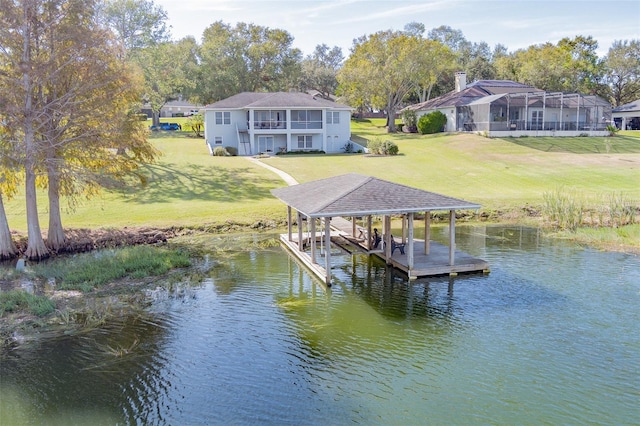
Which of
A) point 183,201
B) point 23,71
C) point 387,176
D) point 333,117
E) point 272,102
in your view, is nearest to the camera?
point 23,71

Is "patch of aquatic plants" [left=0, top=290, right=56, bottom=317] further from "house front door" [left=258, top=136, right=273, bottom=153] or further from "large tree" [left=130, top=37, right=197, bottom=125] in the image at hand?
"house front door" [left=258, top=136, right=273, bottom=153]

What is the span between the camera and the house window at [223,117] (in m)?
54.7

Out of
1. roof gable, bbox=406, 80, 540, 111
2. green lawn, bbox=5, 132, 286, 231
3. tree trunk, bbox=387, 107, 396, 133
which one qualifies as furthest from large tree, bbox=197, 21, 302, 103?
green lawn, bbox=5, 132, 286, 231

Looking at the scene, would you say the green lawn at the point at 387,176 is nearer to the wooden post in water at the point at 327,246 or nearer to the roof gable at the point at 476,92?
the roof gable at the point at 476,92

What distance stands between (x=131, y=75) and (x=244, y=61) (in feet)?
162

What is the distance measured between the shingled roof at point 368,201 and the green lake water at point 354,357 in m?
2.63

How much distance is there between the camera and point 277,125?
174 feet

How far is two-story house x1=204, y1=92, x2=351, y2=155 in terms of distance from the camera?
5256 cm

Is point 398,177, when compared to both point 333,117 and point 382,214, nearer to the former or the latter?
point 333,117

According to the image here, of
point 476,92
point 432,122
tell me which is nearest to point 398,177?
point 432,122

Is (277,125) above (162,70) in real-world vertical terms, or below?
below

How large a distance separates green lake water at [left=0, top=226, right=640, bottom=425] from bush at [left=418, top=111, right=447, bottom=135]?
4176 centimetres

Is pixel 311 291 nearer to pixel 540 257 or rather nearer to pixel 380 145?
pixel 540 257

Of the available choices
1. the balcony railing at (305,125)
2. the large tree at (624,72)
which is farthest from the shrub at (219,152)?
the large tree at (624,72)
